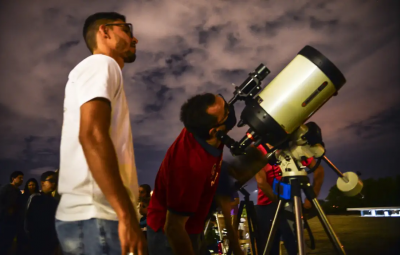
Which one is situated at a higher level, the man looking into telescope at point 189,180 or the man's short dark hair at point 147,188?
the man's short dark hair at point 147,188

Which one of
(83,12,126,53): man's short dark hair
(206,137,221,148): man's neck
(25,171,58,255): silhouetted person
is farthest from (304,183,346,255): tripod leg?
(25,171,58,255): silhouetted person

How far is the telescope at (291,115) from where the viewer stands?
1613 millimetres

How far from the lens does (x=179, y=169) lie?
1311mm

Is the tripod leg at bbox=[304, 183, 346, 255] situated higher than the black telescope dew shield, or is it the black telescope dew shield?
the black telescope dew shield

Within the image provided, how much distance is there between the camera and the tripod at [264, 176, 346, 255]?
1.51m

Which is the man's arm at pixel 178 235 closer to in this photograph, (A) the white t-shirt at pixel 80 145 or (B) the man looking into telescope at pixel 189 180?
(B) the man looking into telescope at pixel 189 180

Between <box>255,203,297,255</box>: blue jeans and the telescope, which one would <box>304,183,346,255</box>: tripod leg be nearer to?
the telescope

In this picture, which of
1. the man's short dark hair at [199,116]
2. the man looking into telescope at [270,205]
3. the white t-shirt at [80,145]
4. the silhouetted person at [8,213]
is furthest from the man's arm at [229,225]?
the silhouetted person at [8,213]

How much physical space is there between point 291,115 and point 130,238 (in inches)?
44.7

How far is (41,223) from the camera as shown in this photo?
10.5ft

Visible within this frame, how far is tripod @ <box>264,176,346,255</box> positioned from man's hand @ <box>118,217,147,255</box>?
980 millimetres

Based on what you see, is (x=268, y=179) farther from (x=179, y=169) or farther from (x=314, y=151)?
(x=179, y=169)

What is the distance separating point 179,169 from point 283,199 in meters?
0.69

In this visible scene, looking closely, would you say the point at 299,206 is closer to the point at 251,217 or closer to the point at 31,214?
the point at 251,217
